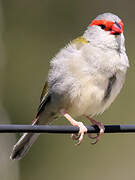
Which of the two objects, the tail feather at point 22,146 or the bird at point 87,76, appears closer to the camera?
the bird at point 87,76

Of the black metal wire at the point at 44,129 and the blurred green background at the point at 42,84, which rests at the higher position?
the black metal wire at the point at 44,129

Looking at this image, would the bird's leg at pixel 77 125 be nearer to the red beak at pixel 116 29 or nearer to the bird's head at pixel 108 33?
the bird's head at pixel 108 33

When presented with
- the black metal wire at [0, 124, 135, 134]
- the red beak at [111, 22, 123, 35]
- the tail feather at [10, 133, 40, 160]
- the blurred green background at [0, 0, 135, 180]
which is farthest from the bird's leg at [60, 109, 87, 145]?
the blurred green background at [0, 0, 135, 180]

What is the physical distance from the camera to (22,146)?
23.7 ft

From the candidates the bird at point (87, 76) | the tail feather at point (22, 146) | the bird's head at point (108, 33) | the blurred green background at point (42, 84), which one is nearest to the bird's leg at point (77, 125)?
the bird at point (87, 76)

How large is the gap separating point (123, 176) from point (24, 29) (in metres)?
4.08

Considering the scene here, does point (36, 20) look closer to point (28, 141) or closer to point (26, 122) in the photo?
point (26, 122)

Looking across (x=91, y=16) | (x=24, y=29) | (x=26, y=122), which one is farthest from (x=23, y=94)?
(x=91, y=16)

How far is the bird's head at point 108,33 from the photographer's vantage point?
7037mm

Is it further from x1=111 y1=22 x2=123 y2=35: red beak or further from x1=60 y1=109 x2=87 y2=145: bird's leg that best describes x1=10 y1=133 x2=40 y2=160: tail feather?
x1=111 y1=22 x2=123 y2=35: red beak

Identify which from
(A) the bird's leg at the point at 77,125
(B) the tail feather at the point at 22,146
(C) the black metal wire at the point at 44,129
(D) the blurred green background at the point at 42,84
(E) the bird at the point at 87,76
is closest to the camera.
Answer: (C) the black metal wire at the point at 44,129

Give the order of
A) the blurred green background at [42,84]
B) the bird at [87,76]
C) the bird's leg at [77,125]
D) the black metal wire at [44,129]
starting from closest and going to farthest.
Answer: the black metal wire at [44,129]
the bird's leg at [77,125]
the bird at [87,76]
the blurred green background at [42,84]

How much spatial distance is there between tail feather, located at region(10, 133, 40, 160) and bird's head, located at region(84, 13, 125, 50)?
4.78 ft

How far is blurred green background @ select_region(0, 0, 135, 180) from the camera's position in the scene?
11.9 m
